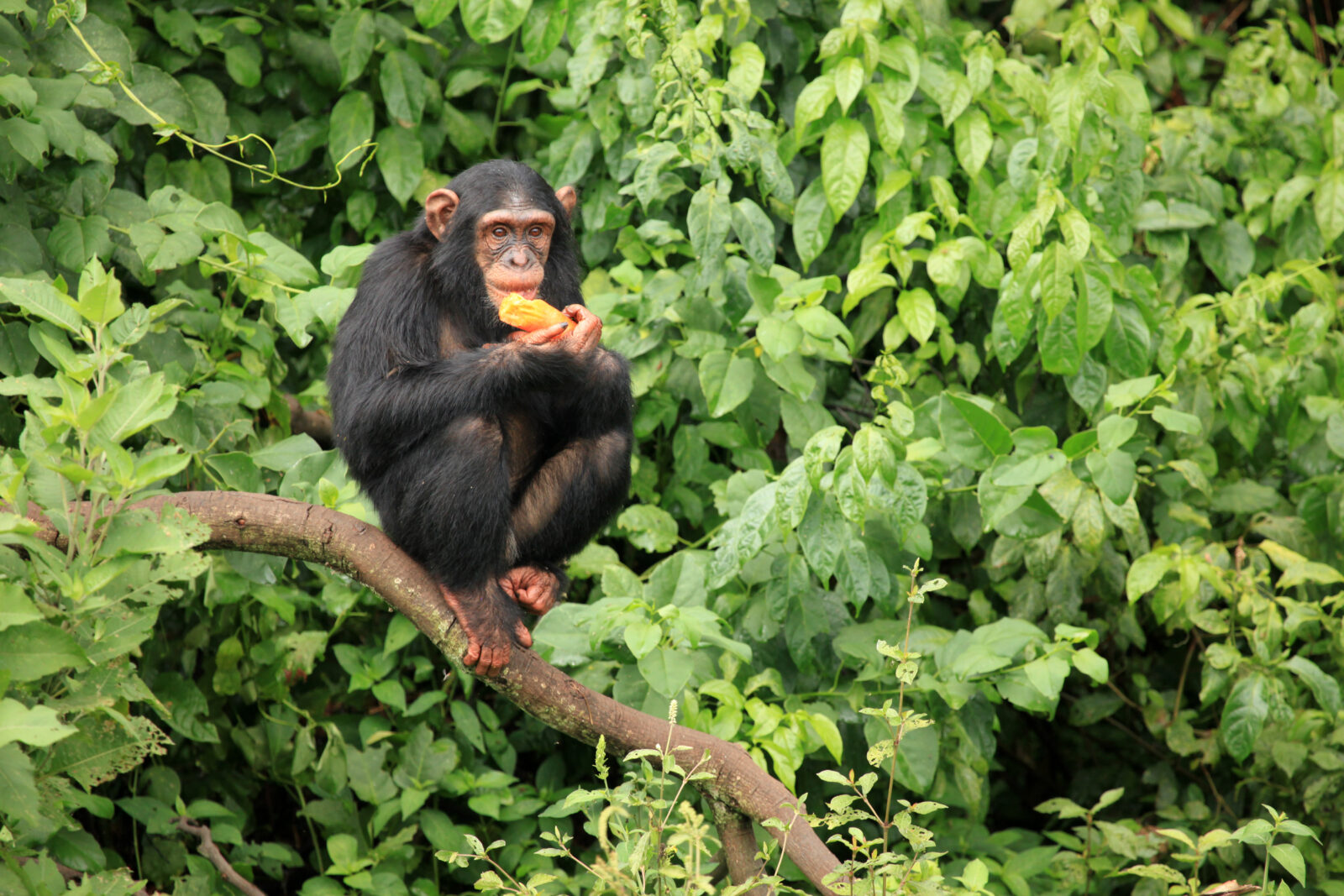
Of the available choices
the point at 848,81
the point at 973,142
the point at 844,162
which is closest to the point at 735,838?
the point at 844,162

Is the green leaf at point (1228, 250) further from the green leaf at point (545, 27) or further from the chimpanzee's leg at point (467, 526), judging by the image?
the chimpanzee's leg at point (467, 526)

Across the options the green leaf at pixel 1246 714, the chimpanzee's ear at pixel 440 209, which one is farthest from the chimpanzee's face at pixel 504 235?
the green leaf at pixel 1246 714

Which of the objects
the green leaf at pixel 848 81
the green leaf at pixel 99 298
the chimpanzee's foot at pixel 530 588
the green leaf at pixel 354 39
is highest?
the green leaf at pixel 354 39

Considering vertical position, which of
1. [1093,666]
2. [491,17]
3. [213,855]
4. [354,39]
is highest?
[491,17]

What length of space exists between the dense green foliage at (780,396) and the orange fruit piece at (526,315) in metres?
0.68

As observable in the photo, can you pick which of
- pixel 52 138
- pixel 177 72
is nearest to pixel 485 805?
pixel 52 138

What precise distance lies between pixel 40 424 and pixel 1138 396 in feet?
11.4

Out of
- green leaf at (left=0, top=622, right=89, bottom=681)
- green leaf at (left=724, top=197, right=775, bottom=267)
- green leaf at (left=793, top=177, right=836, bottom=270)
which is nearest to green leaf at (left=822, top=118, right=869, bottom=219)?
green leaf at (left=793, top=177, right=836, bottom=270)

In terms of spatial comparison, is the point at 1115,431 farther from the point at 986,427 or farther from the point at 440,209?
the point at 440,209

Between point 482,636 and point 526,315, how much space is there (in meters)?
1.08

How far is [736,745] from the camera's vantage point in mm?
3686

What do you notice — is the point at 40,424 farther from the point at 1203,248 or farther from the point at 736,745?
the point at 1203,248

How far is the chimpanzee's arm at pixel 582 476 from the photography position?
13.4ft

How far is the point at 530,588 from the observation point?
399 centimetres
